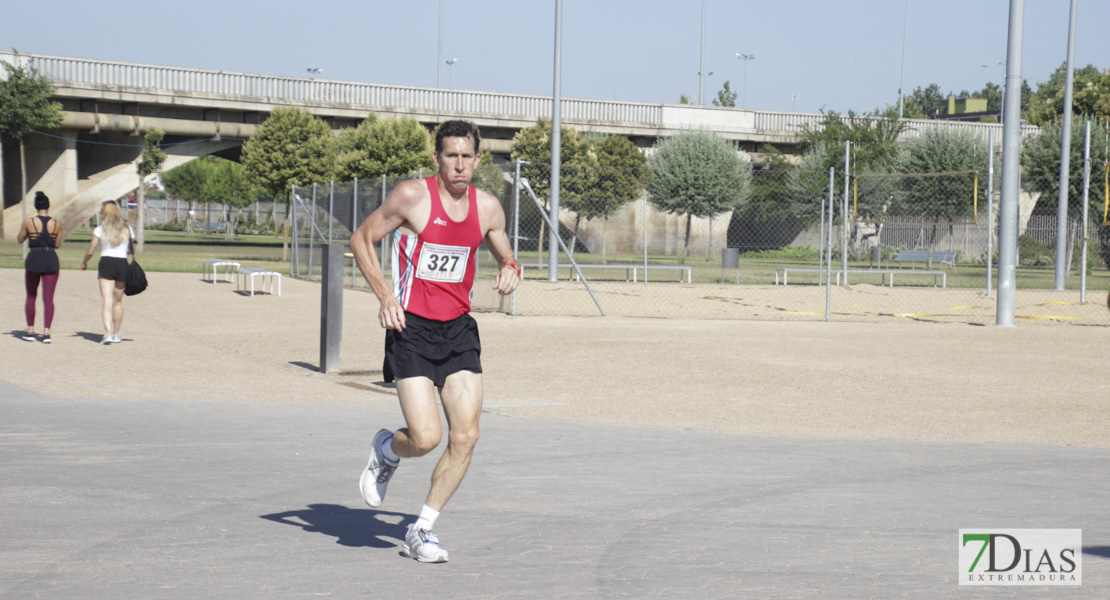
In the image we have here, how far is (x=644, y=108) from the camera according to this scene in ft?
166

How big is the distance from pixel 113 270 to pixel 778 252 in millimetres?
40058

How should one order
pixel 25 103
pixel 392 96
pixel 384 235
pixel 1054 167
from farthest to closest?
1. pixel 392 96
2. pixel 1054 167
3. pixel 25 103
4. pixel 384 235

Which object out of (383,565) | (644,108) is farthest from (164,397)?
(644,108)

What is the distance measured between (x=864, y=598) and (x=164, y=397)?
6.69 m

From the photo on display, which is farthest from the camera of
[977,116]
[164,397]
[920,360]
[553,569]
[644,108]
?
[977,116]

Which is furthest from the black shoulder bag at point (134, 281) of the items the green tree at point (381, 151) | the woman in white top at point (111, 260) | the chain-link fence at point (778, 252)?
the green tree at point (381, 151)

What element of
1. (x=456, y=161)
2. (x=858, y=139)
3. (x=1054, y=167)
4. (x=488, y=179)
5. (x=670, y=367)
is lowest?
(x=670, y=367)

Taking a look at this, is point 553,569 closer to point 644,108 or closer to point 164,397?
point 164,397

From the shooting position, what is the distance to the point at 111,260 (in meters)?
13.0

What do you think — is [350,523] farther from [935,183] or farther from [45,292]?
[935,183]

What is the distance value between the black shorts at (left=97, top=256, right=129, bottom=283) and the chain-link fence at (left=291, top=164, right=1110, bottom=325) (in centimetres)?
604

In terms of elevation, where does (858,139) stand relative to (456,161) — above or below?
above

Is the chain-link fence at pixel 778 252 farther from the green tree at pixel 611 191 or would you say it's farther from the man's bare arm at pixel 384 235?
the man's bare arm at pixel 384 235

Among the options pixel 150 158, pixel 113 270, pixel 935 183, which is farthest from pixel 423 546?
pixel 150 158
